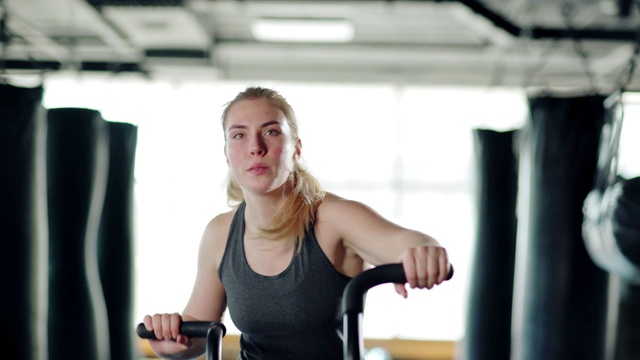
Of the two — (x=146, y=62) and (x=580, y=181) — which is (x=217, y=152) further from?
(x=580, y=181)

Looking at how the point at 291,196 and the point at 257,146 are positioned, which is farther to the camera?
the point at 291,196

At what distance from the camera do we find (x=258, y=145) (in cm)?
153

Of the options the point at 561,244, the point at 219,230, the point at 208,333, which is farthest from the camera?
the point at 561,244

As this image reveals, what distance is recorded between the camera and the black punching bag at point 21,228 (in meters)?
2.98

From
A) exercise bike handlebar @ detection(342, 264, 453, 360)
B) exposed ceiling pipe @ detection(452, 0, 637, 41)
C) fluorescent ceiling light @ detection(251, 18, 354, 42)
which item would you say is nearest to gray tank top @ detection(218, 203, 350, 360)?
exercise bike handlebar @ detection(342, 264, 453, 360)

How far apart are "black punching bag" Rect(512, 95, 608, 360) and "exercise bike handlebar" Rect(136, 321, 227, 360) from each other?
2343mm

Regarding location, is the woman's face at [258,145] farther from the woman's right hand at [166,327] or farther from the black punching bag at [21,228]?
the black punching bag at [21,228]

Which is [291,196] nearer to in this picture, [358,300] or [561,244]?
[358,300]

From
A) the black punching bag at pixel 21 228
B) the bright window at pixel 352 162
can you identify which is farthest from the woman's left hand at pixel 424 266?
the bright window at pixel 352 162

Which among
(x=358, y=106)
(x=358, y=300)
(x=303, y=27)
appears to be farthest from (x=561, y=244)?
(x=358, y=106)

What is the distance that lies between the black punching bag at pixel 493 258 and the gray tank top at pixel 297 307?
276 cm

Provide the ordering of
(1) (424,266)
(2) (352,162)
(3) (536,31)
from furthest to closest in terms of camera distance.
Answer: (2) (352,162)
(3) (536,31)
(1) (424,266)

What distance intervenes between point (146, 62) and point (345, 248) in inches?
148

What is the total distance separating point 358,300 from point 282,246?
52 cm
